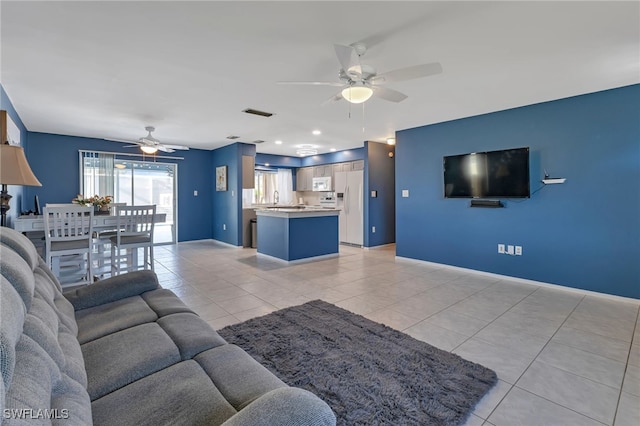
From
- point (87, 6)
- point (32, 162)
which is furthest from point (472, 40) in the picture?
point (32, 162)

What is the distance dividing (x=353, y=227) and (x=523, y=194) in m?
3.80

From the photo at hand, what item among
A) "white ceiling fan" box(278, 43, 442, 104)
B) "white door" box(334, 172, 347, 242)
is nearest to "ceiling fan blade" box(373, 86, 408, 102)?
"white ceiling fan" box(278, 43, 442, 104)

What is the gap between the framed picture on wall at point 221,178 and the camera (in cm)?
714

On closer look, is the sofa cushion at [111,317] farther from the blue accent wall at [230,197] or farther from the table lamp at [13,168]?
the blue accent wall at [230,197]

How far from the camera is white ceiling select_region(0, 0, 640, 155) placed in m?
2.01

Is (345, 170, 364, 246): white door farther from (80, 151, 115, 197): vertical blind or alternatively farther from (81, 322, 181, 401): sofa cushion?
(81, 322, 181, 401): sofa cushion

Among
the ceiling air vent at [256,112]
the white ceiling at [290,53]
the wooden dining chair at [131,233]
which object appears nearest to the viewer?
the white ceiling at [290,53]

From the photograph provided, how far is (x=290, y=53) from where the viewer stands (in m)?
2.56

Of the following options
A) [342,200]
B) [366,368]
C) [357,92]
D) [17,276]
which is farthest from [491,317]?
[342,200]

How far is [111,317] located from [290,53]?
2.35 meters

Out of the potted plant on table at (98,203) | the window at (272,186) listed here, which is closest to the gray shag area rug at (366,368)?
the potted plant on table at (98,203)

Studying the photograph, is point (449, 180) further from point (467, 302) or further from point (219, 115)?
point (219, 115)

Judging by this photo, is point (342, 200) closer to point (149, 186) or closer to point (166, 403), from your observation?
point (149, 186)

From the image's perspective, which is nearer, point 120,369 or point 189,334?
point 120,369
